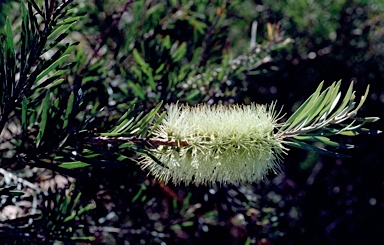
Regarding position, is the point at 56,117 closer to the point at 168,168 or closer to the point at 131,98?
the point at 168,168

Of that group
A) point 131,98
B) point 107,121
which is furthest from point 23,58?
point 131,98

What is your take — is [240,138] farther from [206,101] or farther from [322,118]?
[206,101]

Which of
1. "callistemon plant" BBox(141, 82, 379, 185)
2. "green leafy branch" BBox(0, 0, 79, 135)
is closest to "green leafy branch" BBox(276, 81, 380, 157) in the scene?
"callistemon plant" BBox(141, 82, 379, 185)

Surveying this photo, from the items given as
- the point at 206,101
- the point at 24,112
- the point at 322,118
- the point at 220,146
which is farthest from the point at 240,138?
the point at 206,101

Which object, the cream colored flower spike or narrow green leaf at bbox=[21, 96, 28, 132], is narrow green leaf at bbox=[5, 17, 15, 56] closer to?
narrow green leaf at bbox=[21, 96, 28, 132]

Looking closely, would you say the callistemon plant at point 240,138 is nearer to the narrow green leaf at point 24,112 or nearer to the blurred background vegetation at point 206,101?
the blurred background vegetation at point 206,101

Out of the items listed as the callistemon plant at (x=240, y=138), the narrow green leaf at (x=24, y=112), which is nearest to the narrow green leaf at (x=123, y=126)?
the callistemon plant at (x=240, y=138)
